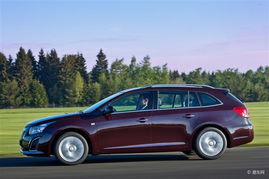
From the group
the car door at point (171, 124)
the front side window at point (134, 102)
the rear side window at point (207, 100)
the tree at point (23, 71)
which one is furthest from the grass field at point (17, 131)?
the tree at point (23, 71)

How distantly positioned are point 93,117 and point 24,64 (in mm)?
117298

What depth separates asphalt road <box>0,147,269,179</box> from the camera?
9.82 meters

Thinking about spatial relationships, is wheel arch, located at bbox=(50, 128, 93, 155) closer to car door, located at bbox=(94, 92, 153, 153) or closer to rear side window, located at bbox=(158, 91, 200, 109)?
car door, located at bbox=(94, 92, 153, 153)

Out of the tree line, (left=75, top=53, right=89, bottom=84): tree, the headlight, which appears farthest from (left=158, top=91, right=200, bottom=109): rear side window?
(left=75, top=53, right=89, bottom=84): tree

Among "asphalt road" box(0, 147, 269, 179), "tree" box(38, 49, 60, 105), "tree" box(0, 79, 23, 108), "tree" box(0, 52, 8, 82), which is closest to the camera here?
"asphalt road" box(0, 147, 269, 179)

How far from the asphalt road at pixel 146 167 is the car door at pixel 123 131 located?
376 millimetres

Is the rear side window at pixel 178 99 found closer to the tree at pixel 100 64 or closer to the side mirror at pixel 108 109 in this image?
the side mirror at pixel 108 109

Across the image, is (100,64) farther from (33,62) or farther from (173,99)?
(173,99)

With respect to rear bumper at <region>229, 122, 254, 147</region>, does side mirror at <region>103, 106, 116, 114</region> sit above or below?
above

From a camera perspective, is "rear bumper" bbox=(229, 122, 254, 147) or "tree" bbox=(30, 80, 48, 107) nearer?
"rear bumper" bbox=(229, 122, 254, 147)

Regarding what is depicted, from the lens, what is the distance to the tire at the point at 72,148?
37.2 ft

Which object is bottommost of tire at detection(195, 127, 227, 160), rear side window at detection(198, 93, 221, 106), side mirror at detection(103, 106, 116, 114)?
tire at detection(195, 127, 227, 160)

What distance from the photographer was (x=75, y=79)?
12494 cm

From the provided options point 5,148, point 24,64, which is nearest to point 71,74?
point 24,64
